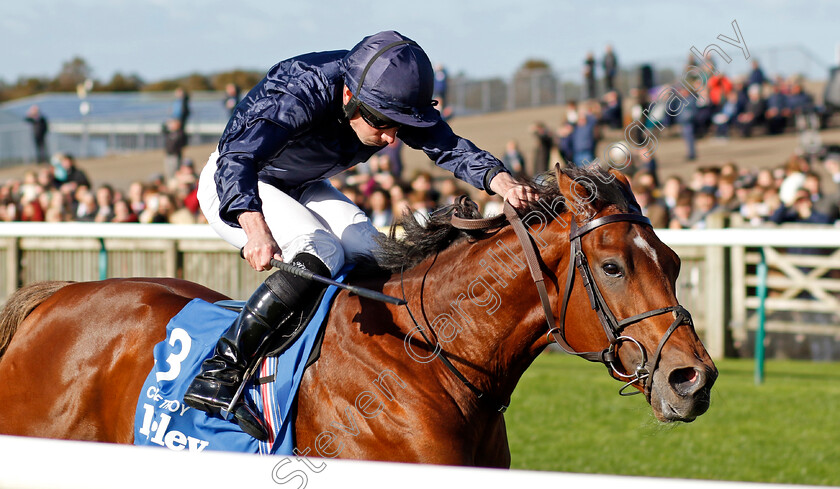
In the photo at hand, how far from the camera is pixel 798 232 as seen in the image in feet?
19.0

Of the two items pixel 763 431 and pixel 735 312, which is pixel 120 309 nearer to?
pixel 763 431

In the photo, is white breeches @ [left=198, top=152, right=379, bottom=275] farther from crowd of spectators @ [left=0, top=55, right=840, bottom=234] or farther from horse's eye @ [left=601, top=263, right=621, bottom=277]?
horse's eye @ [left=601, top=263, right=621, bottom=277]

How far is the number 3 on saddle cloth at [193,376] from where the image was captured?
9.26ft

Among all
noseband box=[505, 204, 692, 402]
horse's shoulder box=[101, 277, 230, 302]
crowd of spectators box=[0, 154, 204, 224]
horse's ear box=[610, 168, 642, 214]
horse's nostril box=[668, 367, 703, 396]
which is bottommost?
crowd of spectators box=[0, 154, 204, 224]

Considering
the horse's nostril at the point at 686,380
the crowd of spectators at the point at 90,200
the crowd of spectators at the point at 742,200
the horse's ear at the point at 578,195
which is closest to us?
the horse's nostril at the point at 686,380

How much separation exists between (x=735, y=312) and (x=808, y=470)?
3.33 m

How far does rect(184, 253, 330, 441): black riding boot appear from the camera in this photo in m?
2.81

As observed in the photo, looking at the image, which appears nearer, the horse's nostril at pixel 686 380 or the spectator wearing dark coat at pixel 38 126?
the horse's nostril at pixel 686 380

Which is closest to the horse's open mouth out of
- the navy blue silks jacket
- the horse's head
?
the horse's head

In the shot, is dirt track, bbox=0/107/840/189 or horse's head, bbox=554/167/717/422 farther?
dirt track, bbox=0/107/840/189

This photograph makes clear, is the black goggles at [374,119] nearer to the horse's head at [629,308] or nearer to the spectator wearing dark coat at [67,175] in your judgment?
the horse's head at [629,308]

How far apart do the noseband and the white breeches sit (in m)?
0.63

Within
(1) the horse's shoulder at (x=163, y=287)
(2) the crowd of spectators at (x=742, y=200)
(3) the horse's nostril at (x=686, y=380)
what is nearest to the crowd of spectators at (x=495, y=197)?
(2) the crowd of spectators at (x=742, y=200)

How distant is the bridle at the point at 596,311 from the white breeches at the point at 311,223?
0.53 metres
